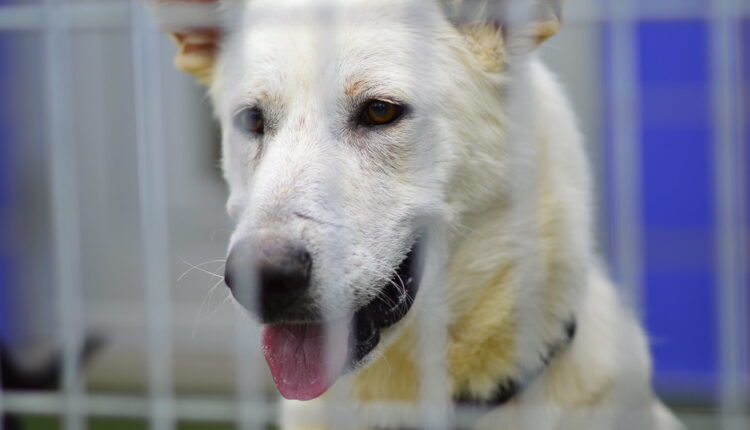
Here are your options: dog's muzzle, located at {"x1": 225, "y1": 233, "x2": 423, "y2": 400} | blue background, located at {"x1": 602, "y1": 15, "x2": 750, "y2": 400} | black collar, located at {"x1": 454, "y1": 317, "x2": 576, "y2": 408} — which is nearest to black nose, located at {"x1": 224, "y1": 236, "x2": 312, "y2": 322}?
dog's muzzle, located at {"x1": 225, "y1": 233, "x2": 423, "y2": 400}

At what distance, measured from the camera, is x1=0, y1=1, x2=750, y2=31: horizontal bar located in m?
1.25

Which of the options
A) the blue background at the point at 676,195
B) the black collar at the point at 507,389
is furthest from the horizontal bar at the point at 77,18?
the blue background at the point at 676,195

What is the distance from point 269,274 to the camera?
45.8 inches

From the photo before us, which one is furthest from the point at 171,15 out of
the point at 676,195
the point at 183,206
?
the point at 183,206

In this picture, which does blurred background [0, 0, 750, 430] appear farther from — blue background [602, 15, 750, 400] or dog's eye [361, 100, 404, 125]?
dog's eye [361, 100, 404, 125]

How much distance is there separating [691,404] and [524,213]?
1773 mm

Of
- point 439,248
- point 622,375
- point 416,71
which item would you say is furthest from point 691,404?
point 416,71

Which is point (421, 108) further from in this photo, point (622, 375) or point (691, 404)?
point (691, 404)

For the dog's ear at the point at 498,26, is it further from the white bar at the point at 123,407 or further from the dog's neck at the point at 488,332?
the white bar at the point at 123,407

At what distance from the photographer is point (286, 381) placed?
127 centimetres

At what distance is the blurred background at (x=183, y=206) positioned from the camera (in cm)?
139

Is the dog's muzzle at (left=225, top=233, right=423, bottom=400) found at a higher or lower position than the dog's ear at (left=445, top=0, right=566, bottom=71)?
lower

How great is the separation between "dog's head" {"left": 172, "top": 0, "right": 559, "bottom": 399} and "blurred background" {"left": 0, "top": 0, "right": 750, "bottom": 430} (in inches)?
7.8

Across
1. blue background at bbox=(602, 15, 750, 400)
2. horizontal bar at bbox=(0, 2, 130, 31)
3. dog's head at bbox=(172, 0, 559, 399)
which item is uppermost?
horizontal bar at bbox=(0, 2, 130, 31)
